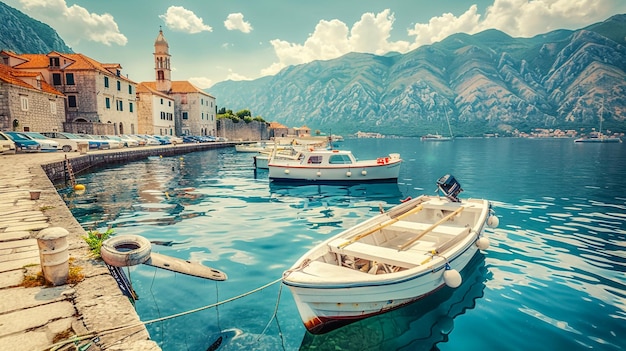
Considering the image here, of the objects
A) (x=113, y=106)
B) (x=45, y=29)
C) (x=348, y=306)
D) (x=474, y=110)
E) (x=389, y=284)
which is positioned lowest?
(x=348, y=306)

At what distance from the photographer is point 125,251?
17.2 feet

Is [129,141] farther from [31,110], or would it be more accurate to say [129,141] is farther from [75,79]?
[75,79]

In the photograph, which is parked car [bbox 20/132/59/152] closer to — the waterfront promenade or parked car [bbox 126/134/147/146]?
parked car [bbox 126/134/147/146]

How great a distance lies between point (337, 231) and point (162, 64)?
67.1 meters

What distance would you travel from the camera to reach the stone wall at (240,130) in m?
82.2

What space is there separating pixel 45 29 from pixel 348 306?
A: 164603 millimetres

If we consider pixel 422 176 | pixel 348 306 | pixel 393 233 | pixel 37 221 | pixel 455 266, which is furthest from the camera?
pixel 422 176

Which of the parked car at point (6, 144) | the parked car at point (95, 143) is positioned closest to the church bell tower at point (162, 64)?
the parked car at point (95, 143)

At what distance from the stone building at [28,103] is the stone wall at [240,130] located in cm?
4210

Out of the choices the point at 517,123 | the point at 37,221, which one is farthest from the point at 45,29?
the point at 517,123

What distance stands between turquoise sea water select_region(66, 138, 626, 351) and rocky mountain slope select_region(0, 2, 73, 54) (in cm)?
11298

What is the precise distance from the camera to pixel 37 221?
311 inches

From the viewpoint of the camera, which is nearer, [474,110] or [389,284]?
[389,284]

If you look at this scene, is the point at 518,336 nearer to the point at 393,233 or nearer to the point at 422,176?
the point at 393,233
